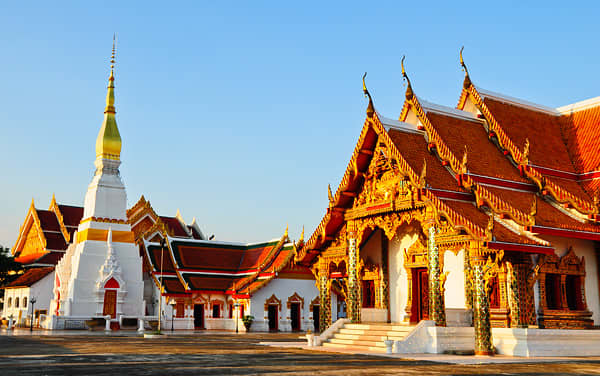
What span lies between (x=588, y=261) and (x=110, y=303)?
26.9m

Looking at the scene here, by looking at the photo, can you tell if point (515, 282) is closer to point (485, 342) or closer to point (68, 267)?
point (485, 342)

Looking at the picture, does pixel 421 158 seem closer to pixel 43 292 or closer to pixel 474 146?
pixel 474 146

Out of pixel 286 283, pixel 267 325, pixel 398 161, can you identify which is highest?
pixel 398 161

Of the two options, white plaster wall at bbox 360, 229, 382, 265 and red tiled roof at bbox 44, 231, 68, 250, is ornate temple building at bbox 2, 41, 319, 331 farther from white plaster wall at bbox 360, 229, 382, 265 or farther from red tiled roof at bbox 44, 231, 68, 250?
white plaster wall at bbox 360, 229, 382, 265

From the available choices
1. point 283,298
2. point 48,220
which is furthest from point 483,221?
point 48,220

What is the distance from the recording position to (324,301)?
19.2m

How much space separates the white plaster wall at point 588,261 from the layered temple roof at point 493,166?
0.52 meters

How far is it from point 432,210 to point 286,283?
70.1ft

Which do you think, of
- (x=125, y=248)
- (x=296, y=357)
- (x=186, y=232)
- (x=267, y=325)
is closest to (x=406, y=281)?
(x=296, y=357)

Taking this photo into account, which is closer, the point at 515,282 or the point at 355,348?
the point at 515,282

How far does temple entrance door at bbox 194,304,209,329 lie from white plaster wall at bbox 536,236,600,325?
962 inches

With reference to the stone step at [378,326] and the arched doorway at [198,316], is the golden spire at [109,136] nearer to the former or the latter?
the arched doorway at [198,316]

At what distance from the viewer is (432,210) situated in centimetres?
1489

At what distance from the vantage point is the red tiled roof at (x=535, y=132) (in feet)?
57.9
